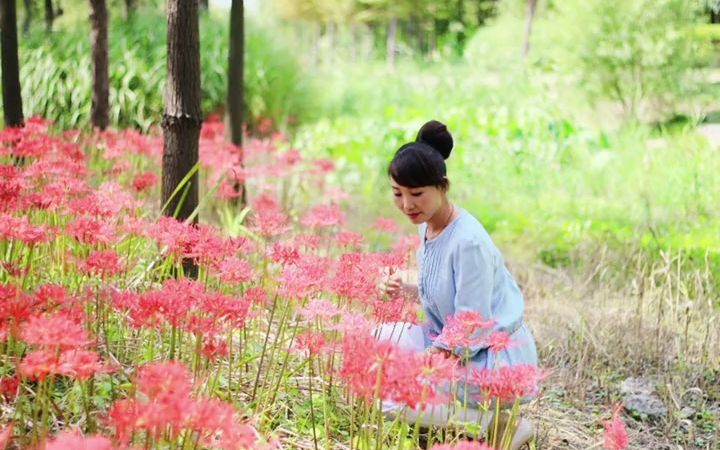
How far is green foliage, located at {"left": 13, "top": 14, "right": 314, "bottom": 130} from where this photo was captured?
9250mm

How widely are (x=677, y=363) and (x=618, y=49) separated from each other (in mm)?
8688

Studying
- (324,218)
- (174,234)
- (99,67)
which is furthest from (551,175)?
(174,234)

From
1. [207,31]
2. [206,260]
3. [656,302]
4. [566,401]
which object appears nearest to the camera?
[206,260]

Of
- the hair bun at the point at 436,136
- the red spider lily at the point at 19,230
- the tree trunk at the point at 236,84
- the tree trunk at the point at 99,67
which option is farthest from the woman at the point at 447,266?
the tree trunk at the point at 99,67

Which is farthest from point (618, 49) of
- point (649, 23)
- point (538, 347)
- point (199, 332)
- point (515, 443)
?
point (199, 332)

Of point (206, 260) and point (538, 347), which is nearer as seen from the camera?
point (206, 260)

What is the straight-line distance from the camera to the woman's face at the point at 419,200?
8.87 ft

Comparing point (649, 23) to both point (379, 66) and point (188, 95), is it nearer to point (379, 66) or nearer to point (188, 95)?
point (188, 95)

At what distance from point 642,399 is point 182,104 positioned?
2.49 m

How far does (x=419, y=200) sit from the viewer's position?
2715 millimetres

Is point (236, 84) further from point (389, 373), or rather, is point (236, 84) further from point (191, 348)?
point (389, 373)

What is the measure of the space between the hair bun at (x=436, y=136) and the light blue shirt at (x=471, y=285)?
247 millimetres

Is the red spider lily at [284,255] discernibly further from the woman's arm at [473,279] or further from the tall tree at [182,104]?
the tall tree at [182,104]

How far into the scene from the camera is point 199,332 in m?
2.06
